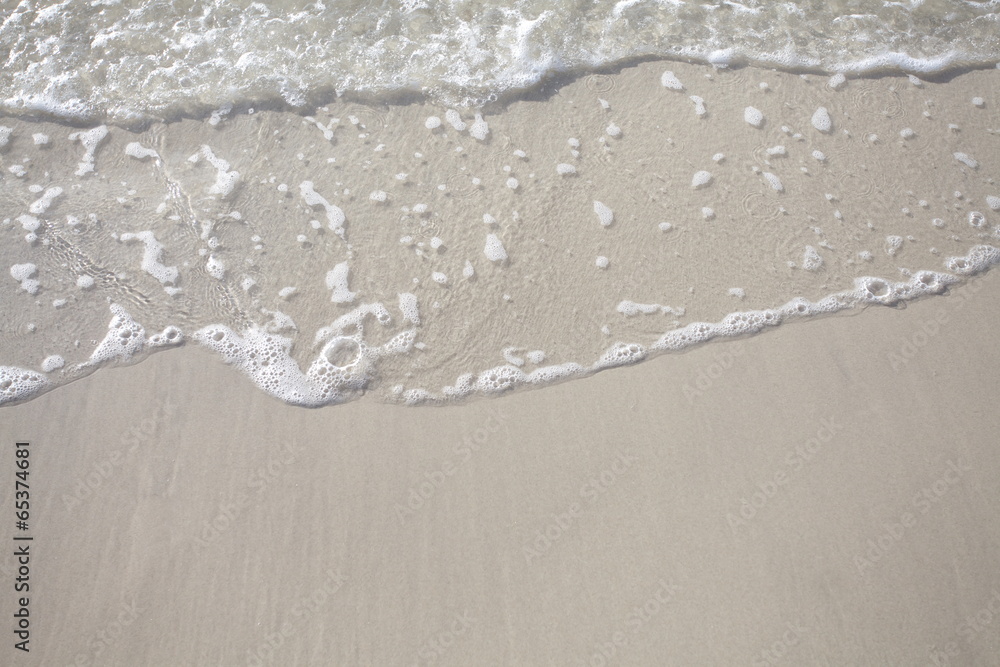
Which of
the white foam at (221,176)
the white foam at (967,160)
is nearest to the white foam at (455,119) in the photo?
the white foam at (221,176)

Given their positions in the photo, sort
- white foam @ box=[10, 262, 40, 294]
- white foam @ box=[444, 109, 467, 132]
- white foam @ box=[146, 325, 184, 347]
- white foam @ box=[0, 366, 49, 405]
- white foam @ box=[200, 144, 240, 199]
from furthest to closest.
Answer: white foam @ box=[444, 109, 467, 132] → white foam @ box=[200, 144, 240, 199] → white foam @ box=[10, 262, 40, 294] → white foam @ box=[146, 325, 184, 347] → white foam @ box=[0, 366, 49, 405]

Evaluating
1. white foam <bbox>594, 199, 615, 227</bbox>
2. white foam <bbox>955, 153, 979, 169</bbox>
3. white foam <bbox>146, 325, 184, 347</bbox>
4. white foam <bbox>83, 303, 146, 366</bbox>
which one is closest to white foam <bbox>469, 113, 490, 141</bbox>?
white foam <bbox>594, 199, 615, 227</bbox>

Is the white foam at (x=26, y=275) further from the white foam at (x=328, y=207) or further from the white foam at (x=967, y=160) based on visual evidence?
the white foam at (x=967, y=160)

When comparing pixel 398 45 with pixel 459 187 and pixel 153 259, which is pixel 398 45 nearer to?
pixel 459 187

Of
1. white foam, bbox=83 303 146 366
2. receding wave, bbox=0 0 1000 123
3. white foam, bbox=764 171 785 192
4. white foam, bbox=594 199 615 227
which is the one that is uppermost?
receding wave, bbox=0 0 1000 123

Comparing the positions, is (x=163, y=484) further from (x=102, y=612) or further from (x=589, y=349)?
(x=589, y=349)

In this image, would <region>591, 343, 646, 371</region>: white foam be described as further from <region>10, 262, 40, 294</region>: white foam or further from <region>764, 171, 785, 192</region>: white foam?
<region>10, 262, 40, 294</region>: white foam
